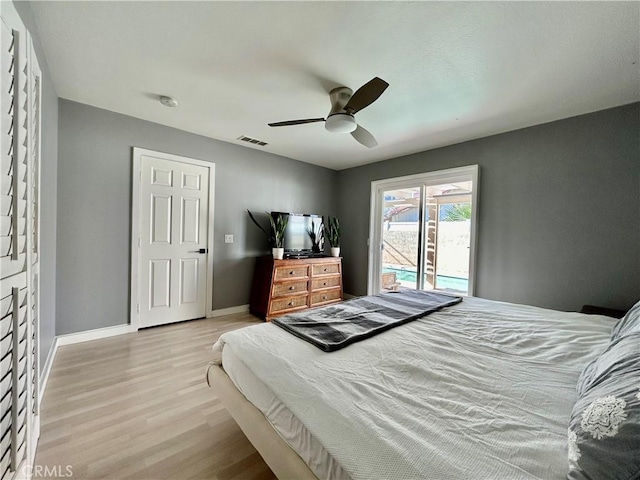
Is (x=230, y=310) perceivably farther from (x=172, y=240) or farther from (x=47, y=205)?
(x=47, y=205)

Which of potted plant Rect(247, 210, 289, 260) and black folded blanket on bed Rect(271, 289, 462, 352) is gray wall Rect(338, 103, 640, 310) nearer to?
black folded blanket on bed Rect(271, 289, 462, 352)

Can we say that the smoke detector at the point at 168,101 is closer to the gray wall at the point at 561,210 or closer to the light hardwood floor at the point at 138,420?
the light hardwood floor at the point at 138,420

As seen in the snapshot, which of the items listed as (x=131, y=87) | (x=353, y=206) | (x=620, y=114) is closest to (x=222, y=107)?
(x=131, y=87)

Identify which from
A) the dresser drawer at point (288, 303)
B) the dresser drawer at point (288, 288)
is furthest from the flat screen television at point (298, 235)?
the dresser drawer at point (288, 303)

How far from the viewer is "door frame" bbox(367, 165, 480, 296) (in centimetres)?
329

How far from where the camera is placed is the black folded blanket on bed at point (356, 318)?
4.57 feet

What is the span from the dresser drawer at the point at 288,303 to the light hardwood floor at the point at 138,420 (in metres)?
1.17

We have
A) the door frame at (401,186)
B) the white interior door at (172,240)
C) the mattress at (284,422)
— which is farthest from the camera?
the door frame at (401,186)

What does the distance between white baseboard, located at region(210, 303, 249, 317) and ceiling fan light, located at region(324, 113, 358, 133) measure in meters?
2.83

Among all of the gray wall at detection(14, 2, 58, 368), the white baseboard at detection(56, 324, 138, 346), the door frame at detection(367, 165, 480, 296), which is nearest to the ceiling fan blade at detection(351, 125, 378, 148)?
the door frame at detection(367, 165, 480, 296)

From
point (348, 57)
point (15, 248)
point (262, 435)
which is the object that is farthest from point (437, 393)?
point (348, 57)

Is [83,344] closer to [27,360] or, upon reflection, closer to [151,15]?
[27,360]

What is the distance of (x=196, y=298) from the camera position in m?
3.47

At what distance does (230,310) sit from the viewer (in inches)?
148
